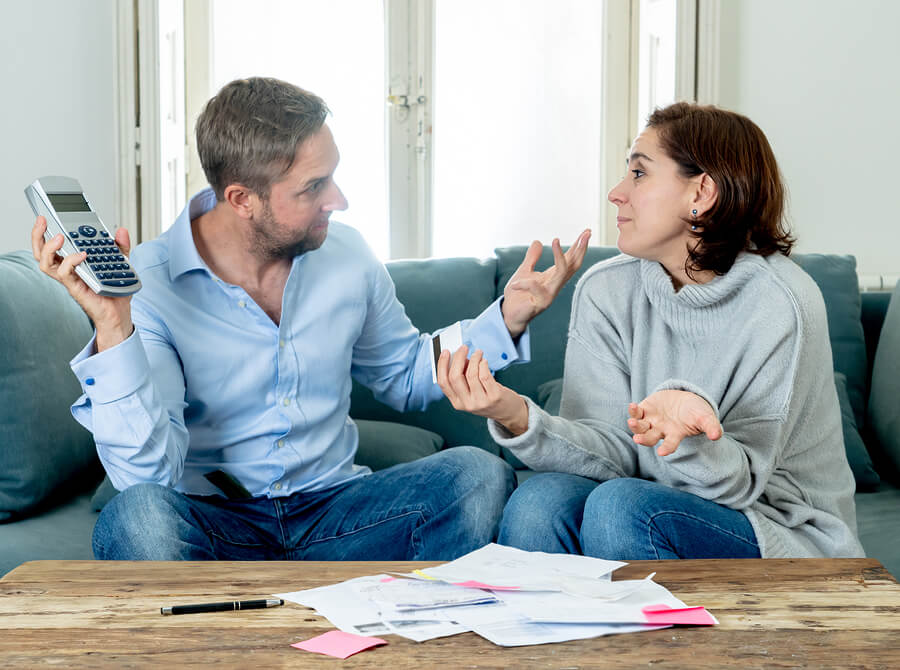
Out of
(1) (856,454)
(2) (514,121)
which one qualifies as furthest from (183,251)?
(2) (514,121)

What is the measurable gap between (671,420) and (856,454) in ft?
3.21

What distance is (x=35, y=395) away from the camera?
5.56ft

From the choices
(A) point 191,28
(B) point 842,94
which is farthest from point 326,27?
(B) point 842,94

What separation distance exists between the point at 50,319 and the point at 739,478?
4.13 feet

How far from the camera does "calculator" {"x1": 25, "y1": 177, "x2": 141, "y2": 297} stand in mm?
1316

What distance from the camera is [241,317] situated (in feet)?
5.25

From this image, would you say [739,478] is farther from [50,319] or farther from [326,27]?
[326,27]

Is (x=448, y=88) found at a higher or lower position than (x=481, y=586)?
higher

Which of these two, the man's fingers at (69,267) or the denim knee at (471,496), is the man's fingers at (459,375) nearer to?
the denim knee at (471,496)

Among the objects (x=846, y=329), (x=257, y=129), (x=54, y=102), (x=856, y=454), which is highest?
(x=54, y=102)

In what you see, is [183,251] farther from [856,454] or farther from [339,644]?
[856,454]

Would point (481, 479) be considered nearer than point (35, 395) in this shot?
Yes

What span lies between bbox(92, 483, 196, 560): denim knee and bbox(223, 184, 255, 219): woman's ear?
19.5 inches

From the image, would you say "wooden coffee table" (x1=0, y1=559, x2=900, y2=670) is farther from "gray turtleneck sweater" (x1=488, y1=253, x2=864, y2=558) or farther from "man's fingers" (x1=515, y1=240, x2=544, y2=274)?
"man's fingers" (x1=515, y1=240, x2=544, y2=274)
